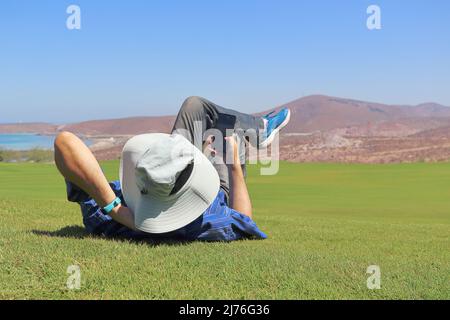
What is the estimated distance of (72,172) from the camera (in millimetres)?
4156

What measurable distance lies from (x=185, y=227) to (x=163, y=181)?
806 millimetres

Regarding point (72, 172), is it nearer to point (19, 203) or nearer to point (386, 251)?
point (386, 251)

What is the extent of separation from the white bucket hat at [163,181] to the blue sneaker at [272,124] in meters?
1.65

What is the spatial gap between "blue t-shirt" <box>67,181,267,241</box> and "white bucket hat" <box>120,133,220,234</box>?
348mm

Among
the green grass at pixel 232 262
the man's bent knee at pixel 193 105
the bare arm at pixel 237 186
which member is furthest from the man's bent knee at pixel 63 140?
the bare arm at pixel 237 186

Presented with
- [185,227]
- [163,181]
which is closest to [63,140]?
[163,181]

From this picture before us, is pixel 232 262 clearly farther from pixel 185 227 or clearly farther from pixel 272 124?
pixel 272 124

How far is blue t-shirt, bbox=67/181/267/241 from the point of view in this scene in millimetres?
4457

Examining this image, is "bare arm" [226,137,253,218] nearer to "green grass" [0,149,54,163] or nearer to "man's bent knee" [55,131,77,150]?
"man's bent knee" [55,131,77,150]

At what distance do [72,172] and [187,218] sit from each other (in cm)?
95

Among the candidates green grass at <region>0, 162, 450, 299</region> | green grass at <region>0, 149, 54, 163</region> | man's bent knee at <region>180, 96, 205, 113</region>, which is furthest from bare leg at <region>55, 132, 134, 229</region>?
green grass at <region>0, 149, 54, 163</region>

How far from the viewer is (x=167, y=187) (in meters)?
3.82

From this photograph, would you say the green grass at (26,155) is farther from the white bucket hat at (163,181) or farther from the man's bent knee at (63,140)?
the white bucket hat at (163,181)

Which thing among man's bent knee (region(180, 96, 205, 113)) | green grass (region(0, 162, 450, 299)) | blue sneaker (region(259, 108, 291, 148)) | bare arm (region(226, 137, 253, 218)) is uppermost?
man's bent knee (region(180, 96, 205, 113))
